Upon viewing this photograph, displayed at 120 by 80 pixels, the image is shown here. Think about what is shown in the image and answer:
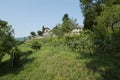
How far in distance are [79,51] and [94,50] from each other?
4.98 feet

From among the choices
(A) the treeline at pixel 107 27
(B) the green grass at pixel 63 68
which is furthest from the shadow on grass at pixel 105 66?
(A) the treeline at pixel 107 27

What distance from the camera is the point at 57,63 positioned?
62.6ft

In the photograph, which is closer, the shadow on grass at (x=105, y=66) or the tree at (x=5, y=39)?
the shadow on grass at (x=105, y=66)

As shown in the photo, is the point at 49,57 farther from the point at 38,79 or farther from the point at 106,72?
the point at 106,72

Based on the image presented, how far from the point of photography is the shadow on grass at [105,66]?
55.9 ft

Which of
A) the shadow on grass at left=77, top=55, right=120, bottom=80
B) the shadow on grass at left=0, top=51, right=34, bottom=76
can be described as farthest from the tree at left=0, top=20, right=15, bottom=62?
the shadow on grass at left=77, top=55, right=120, bottom=80

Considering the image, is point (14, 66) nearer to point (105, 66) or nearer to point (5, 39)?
point (5, 39)

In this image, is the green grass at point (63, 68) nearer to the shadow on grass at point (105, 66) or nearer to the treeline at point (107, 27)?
the shadow on grass at point (105, 66)

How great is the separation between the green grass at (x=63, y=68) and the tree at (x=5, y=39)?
1.67 meters

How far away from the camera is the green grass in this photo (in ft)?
55.9

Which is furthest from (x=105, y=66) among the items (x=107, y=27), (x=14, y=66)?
(x=14, y=66)

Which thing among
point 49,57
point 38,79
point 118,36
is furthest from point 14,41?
point 118,36

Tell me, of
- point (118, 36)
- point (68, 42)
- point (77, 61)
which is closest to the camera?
point (77, 61)

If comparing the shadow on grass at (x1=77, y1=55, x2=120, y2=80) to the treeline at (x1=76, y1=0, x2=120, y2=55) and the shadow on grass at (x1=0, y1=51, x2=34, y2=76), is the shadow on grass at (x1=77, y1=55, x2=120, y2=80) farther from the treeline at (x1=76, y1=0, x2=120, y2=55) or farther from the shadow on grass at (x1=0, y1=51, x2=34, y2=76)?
the shadow on grass at (x1=0, y1=51, x2=34, y2=76)
